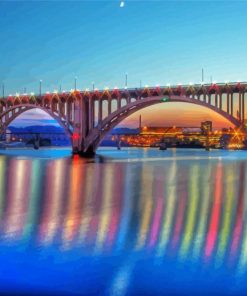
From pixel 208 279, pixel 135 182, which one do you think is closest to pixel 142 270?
pixel 208 279

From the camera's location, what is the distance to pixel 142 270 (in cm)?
899

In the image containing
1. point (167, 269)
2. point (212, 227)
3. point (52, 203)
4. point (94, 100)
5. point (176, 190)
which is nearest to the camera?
point (167, 269)

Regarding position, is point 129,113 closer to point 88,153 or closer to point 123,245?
point 88,153

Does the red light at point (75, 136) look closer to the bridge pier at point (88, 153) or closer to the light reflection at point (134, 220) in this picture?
the bridge pier at point (88, 153)

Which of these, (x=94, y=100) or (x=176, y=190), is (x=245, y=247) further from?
(x=94, y=100)

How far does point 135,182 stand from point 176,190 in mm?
5246

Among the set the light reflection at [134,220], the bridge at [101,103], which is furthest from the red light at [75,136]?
the light reflection at [134,220]

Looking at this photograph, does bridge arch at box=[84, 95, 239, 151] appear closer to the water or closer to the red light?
the red light

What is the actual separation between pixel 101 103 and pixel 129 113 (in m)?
6.22

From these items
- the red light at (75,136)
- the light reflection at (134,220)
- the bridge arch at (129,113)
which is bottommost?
the light reflection at (134,220)

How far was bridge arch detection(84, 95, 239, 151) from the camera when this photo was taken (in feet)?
192

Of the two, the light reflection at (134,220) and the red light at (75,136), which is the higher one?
the red light at (75,136)

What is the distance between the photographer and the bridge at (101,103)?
191ft

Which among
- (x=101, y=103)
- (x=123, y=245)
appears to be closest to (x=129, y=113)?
(x=101, y=103)
